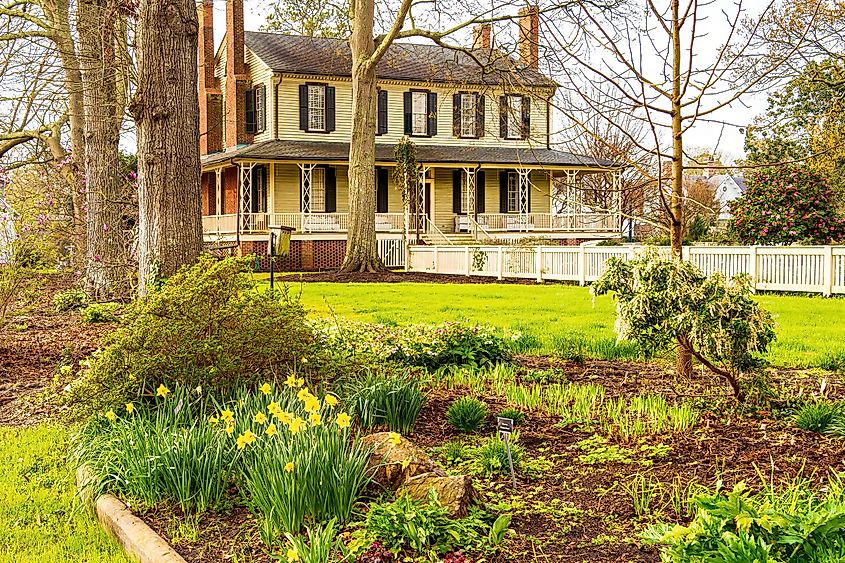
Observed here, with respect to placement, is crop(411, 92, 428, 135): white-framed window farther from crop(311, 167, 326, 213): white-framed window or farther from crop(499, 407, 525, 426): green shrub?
crop(499, 407, 525, 426): green shrub

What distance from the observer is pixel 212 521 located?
4.19 meters

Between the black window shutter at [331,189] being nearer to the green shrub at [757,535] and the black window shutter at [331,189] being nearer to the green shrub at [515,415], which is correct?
the green shrub at [515,415]

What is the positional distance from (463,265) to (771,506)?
22315 millimetres

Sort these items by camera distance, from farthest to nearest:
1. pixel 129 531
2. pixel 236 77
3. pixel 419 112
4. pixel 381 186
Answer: pixel 419 112 < pixel 236 77 < pixel 381 186 < pixel 129 531

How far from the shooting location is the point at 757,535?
9.36ft

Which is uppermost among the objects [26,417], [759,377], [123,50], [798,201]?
[123,50]

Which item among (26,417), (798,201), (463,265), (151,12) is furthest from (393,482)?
(463,265)

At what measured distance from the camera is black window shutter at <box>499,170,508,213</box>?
122ft

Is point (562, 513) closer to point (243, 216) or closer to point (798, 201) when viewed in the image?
point (798, 201)

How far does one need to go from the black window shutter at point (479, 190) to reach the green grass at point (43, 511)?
30859mm

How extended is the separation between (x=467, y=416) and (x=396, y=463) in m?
1.26

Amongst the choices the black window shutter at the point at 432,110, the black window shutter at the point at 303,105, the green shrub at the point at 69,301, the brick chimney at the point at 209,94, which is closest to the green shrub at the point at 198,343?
the green shrub at the point at 69,301

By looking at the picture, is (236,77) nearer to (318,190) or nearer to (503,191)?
(318,190)

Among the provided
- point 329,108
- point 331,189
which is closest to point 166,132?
point 331,189
